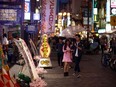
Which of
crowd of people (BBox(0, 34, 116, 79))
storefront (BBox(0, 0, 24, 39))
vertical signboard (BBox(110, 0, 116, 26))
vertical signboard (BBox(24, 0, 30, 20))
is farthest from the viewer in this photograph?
vertical signboard (BBox(24, 0, 30, 20))

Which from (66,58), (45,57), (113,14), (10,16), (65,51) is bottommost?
(45,57)

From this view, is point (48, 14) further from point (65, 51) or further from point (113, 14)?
point (113, 14)

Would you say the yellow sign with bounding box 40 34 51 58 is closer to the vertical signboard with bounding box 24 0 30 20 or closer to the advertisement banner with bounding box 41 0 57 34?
the advertisement banner with bounding box 41 0 57 34

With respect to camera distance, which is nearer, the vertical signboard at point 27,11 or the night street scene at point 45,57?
the night street scene at point 45,57

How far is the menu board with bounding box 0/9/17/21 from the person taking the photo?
25.3 meters

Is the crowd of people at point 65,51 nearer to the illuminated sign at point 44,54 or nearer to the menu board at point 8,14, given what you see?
the illuminated sign at point 44,54

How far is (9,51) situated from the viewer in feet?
85.8

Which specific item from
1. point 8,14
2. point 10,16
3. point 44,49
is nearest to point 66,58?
point 44,49

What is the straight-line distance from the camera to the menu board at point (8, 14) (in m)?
25.3

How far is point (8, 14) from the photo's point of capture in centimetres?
2553

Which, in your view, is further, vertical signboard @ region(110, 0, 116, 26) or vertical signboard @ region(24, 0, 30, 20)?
vertical signboard @ region(24, 0, 30, 20)

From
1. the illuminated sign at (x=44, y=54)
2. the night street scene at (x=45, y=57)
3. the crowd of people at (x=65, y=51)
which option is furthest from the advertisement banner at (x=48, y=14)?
the illuminated sign at (x=44, y=54)

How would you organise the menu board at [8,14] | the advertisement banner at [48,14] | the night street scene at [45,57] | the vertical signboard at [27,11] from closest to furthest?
the night street scene at [45,57], the advertisement banner at [48,14], the menu board at [8,14], the vertical signboard at [27,11]

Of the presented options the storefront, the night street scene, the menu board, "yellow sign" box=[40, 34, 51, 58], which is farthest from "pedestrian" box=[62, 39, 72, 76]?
the menu board
